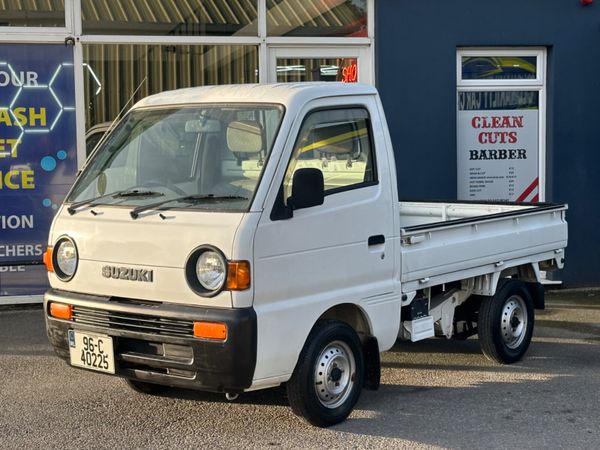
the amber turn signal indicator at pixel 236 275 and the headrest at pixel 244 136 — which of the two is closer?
the amber turn signal indicator at pixel 236 275

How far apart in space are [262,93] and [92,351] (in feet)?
6.13

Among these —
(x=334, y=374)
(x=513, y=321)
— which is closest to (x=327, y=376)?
(x=334, y=374)

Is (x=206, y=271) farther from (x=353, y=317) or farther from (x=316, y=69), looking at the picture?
(x=316, y=69)

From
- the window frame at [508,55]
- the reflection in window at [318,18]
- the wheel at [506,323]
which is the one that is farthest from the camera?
the window frame at [508,55]

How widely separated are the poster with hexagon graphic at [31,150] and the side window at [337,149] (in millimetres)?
4797

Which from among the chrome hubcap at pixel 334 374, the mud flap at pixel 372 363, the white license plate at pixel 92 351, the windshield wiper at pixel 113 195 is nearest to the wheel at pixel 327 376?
the chrome hubcap at pixel 334 374

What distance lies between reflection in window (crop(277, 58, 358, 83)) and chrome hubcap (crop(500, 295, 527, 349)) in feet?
13.2

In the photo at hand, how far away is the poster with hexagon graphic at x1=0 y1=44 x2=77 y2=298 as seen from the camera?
9.75m

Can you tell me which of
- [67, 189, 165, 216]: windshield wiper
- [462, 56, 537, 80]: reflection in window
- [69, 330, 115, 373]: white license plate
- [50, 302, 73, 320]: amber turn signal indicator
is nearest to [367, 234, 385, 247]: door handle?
[67, 189, 165, 216]: windshield wiper

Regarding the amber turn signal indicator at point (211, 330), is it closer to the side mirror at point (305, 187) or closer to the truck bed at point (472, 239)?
the side mirror at point (305, 187)

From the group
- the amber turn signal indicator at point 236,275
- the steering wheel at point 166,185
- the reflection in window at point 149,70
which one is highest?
the reflection in window at point 149,70

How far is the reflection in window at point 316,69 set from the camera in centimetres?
1054

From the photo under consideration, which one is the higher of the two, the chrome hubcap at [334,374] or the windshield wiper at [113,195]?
the windshield wiper at [113,195]

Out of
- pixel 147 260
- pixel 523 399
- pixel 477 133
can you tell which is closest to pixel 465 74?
pixel 477 133
